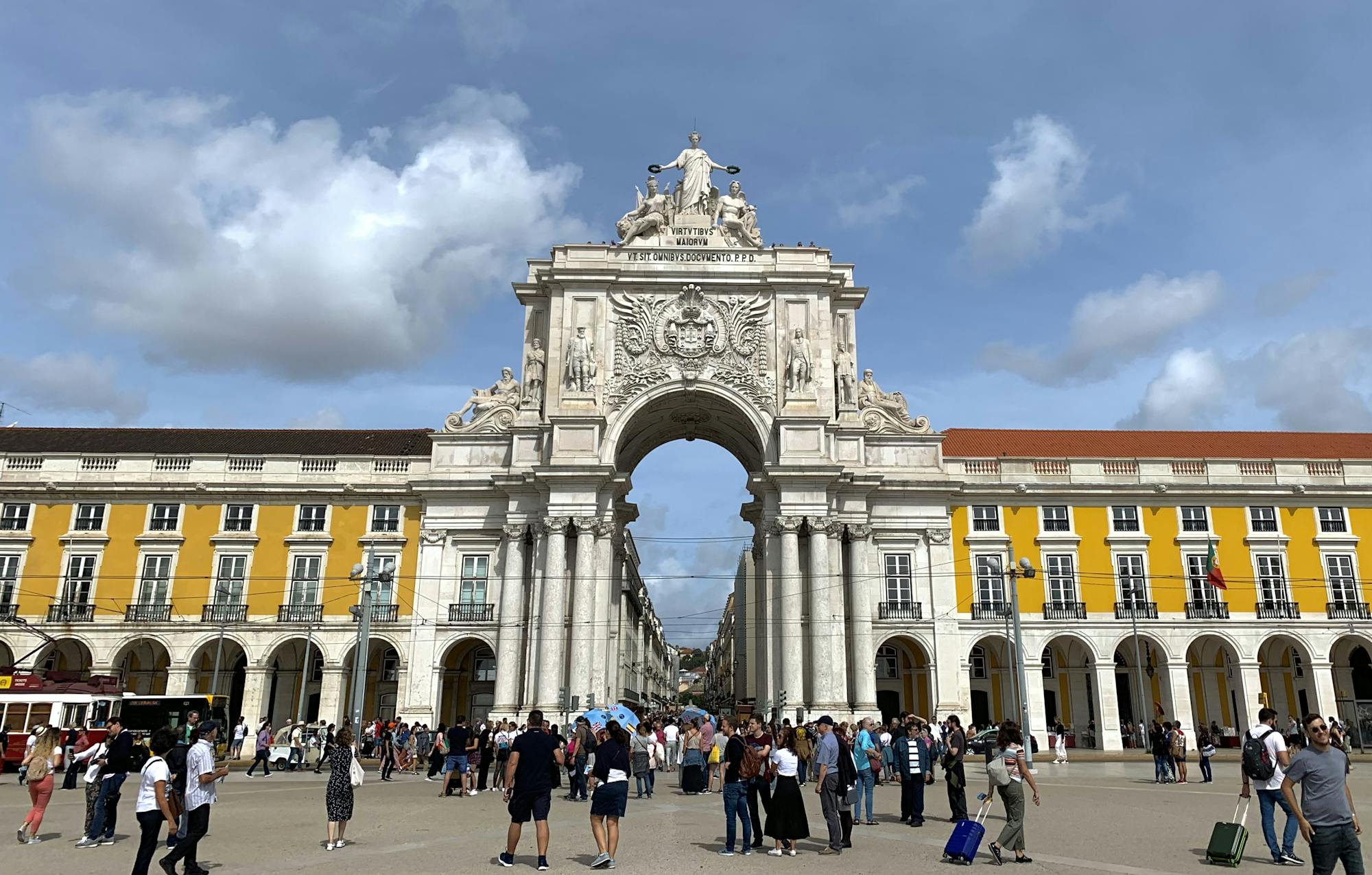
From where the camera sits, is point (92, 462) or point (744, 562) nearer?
point (92, 462)

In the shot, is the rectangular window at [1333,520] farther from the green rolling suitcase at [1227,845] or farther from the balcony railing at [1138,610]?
the green rolling suitcase at [1227,845]

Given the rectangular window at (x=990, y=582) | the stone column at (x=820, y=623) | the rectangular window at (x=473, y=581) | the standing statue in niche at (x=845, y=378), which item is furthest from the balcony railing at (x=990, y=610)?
the rectangular window at (x=473, y=581)

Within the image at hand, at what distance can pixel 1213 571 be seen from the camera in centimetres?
4378

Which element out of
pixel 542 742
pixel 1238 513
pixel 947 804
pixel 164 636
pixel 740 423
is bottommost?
pixel 947 804

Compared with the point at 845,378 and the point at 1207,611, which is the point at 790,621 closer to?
the point at 845,378

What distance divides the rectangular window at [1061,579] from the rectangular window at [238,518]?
120ft

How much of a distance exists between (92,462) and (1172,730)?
4595 cm

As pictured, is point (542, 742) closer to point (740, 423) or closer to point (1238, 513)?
point (740, 423)

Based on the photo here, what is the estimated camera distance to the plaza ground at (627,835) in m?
13.4

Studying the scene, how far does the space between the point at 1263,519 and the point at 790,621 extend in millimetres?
23139

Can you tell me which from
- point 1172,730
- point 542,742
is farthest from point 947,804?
point 542,742

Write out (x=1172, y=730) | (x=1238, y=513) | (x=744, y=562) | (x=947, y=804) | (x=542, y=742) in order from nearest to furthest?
1. (x=542, y=742)
2. (x=947, y=804)
3. (x=1172, y=730)
4. (x=1238, y=513)
5. (x=744, y=562)

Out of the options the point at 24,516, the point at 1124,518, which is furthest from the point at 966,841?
the point at 24,516

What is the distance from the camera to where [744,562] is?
76.6 m
